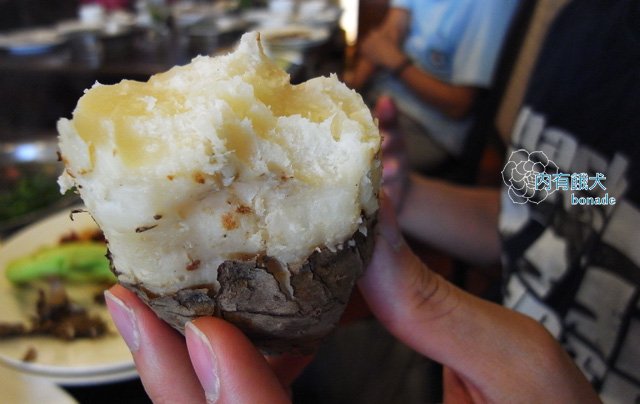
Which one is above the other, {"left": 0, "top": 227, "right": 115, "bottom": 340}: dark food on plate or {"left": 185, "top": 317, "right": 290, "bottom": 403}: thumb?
{"left": 185, "top": 317, "right": 290, "bottom": 403}: thumb

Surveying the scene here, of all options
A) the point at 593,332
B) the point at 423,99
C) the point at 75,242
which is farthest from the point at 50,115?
the point at 593,332

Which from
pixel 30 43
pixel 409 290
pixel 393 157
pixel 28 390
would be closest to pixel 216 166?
pixel 409 290

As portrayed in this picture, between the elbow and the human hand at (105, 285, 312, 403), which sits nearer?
the human hand at (105, 285, 312, 403)

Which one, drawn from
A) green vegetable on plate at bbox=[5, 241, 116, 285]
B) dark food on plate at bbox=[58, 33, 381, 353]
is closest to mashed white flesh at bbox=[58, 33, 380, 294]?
dark food on plate at bbox=[58, 33, 381, 353]

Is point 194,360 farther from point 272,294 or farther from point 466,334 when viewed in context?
point 466,334

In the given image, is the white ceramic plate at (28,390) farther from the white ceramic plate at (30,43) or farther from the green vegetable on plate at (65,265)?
the white ceramic plate at (30,43)

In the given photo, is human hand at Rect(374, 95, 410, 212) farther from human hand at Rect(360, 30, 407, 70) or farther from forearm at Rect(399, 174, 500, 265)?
human hand at Rect(360, 30, 407, 70)
